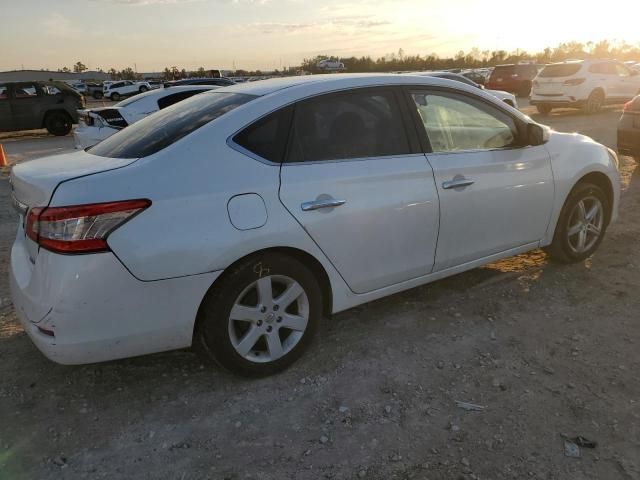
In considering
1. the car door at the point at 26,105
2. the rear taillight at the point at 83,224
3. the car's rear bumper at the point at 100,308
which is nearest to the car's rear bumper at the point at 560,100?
the car door at the point at 26,105

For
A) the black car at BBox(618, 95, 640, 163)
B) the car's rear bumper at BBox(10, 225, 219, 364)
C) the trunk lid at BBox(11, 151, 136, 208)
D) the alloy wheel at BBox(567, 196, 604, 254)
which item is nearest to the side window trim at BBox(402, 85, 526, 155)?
the alloy wheel at BBox(567, 196, 604, 254)

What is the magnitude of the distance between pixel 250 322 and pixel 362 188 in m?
1.00

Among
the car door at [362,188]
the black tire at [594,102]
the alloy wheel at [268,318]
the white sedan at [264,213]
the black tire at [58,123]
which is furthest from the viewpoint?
the black tire at [594,102]

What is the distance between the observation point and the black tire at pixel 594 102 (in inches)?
672

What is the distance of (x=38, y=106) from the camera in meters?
16.5

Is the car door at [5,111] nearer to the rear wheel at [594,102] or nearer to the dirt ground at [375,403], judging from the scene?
the dirt ground at [375,403]

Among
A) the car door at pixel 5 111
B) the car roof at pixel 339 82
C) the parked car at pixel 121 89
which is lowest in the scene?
the parked car at pixel 121 89

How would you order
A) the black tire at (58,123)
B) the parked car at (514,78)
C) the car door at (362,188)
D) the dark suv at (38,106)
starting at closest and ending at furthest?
the car door at (362,188)
the dark suv at (38,106)
the black tire at (58,123)
the parked car at (514,78)

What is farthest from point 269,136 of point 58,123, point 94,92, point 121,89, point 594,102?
point 94,92

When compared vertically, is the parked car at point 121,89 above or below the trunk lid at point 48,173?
below

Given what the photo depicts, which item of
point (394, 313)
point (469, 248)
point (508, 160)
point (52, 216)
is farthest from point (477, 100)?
point (52, 216)

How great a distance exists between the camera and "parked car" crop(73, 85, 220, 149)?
8.37 meters

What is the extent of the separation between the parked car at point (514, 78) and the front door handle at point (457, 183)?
79.1 ft

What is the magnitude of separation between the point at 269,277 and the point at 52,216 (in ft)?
3.58
